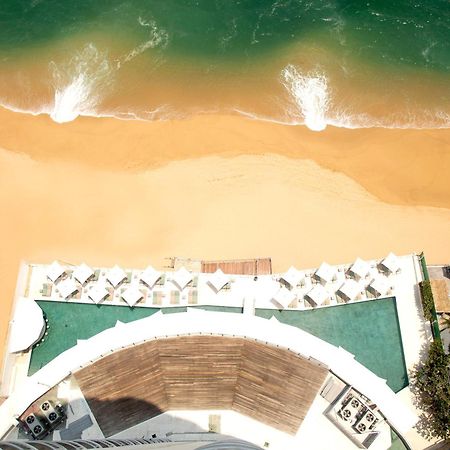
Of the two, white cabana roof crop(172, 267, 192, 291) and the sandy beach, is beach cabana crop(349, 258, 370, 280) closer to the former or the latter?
the sandy beach

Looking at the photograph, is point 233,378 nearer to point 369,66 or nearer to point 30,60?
point 369,66

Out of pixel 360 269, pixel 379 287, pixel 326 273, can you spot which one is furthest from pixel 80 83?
pixel 379 287

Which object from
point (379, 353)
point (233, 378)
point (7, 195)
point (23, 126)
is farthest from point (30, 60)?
point (379, 353)

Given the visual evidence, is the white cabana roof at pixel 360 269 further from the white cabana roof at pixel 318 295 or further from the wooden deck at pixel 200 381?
the wooden deck at pixel 200 381

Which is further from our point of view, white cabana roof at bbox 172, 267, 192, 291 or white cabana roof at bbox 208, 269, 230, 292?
white cabana roof at bbox 172, 267, 192, 291

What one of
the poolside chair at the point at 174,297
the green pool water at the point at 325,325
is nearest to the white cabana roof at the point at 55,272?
the green pool water at the point at 325,325

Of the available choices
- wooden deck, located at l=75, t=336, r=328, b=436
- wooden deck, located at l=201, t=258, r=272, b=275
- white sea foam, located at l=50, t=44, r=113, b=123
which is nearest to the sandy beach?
white sea foam, located at l=50, t=44, r=113, b=123
